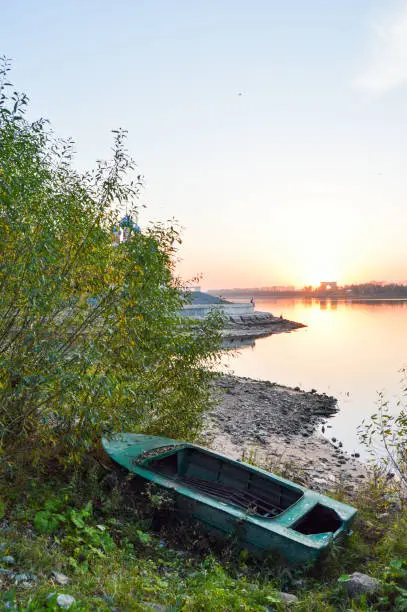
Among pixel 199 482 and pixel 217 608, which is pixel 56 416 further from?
pixel 217 608

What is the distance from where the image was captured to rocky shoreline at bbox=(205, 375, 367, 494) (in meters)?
9.44

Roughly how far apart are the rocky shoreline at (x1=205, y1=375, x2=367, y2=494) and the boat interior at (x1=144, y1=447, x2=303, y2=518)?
211 cm

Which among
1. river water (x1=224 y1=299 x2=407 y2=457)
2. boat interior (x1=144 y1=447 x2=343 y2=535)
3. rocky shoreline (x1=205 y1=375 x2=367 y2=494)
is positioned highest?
boat interior (x1=144 y1=447 x2=343 y2=535)

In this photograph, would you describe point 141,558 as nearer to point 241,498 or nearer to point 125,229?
point 241,498

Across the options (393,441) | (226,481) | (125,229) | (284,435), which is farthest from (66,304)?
(284,435)

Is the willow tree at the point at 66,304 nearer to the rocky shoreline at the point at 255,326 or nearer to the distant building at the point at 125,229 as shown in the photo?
the distant building at the point at 125,229

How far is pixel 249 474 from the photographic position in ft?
21.4

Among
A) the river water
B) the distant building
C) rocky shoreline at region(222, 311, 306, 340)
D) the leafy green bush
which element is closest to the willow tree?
the distant building

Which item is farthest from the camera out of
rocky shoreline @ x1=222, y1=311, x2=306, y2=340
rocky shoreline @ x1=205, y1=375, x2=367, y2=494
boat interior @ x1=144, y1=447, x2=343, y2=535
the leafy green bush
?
A: rocky shoreline @ x1=222, y1=311, x2=306, y2=340

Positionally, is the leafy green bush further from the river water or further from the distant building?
the distant building

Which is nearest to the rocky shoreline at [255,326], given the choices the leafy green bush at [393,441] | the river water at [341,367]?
the river water at [341,367]

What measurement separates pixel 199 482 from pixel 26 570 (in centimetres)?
315

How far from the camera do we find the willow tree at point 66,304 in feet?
15.3

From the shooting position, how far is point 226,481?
261 inches
